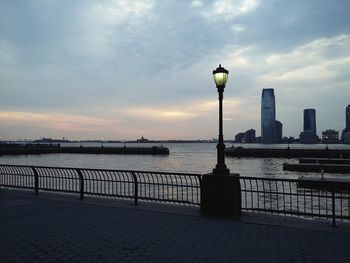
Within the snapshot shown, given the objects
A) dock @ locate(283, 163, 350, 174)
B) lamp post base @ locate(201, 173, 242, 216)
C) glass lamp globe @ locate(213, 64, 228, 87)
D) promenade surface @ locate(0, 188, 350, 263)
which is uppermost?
glass lamp globe @ locate(213, 64, 228, 87)

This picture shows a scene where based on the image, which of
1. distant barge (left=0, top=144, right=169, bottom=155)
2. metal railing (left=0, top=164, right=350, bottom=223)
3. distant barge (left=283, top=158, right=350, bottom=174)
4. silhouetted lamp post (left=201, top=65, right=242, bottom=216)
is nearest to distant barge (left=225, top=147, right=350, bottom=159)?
distant barge (left=0, top=144, right=169, bottom=155)

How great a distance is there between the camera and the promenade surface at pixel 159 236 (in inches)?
278

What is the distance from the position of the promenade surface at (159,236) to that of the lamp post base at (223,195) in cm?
51

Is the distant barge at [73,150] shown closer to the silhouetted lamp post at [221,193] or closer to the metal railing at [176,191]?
the metal railing at [176,191]

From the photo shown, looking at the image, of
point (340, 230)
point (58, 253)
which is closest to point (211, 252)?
point (58, 253)

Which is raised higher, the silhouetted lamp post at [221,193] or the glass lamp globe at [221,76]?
the glass lamp globe at [221,76]

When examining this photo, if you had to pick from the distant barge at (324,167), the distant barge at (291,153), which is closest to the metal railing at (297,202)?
the distant barge at (324,167)

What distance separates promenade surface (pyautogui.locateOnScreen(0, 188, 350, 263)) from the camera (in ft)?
23.2

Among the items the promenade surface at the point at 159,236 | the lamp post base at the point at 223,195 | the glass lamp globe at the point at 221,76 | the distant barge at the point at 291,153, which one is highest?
the glass lamp globe at the point at 221,76

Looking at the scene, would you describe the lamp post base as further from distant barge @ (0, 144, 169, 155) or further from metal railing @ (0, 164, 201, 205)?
distant barge @ (0, 144, 169, 155)

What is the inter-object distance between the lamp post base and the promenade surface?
0.51m

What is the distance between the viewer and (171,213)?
11.4 metres

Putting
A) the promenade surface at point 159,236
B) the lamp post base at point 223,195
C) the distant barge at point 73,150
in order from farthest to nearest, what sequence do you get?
the distant barge at point 73,150, the lamp post base at point 223,195, the promenade surface at point 159,236

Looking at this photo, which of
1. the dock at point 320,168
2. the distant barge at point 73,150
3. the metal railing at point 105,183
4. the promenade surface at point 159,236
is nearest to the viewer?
the promenade surface at point 159,236
